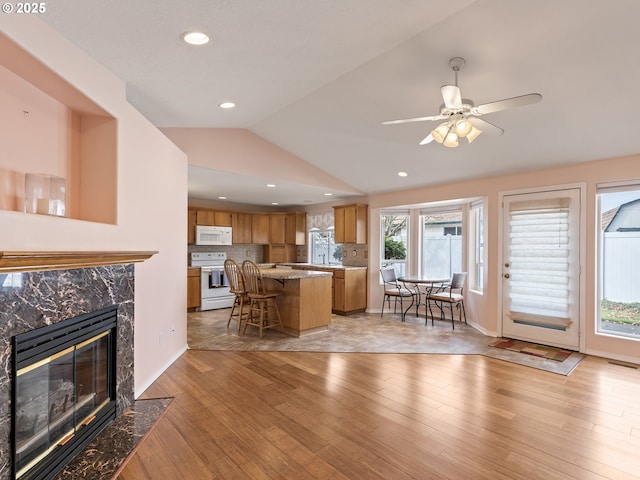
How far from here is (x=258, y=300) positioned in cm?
498

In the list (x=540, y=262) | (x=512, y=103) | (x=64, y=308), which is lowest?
(x=64, y=308)

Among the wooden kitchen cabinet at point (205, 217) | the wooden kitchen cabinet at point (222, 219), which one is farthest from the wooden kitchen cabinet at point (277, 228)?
the wooden kitchen cabinet at point (205, 217)

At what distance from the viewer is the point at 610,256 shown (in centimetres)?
406

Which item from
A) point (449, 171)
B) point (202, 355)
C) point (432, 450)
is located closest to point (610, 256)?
point (449, 171)

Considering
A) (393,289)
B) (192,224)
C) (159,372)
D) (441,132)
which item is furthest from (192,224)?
(441,132)

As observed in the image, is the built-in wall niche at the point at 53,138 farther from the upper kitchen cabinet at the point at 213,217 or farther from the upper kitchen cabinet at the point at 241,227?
the upper kitchen cabinet at the point at 241,227

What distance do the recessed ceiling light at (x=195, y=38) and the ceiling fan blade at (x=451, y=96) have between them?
1.57 m

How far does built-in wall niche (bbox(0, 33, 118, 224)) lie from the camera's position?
1868 millimetres

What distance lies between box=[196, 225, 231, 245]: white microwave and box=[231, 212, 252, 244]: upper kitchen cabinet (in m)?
0.23

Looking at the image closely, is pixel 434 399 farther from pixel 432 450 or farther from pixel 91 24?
pixel 91 24

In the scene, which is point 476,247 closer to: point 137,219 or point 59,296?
point 137,219

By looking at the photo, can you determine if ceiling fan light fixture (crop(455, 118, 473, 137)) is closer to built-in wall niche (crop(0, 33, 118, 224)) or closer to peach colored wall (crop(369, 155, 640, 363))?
built-in wall niche (crop(0, 33, 118, 224))

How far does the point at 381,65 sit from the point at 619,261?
355 cm

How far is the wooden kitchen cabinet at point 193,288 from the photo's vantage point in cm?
649
